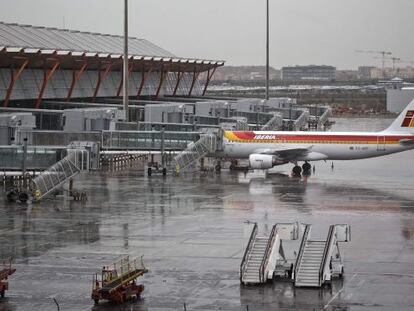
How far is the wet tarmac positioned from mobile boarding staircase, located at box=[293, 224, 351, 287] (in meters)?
0.58

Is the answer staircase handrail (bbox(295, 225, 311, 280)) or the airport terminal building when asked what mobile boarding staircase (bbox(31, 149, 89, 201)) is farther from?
the airport terminal building

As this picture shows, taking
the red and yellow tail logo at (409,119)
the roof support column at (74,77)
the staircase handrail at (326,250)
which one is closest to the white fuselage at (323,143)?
the red and yellow tail logo at (409,119)

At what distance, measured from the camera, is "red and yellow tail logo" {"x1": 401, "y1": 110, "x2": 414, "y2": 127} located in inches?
3113

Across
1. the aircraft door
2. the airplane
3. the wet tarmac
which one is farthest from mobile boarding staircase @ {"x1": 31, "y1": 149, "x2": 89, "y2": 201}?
the aircraft door

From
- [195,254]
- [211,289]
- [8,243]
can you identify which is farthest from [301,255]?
[8,243]

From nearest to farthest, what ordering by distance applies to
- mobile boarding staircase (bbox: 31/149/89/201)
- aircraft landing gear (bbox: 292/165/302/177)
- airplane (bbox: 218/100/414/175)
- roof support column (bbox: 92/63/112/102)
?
1. mobile boarding staircase (bbox: 31/149/89/201)
2. airplane (bbox: 218/100/414/175)
3. aircraft landing gear (bbox: 292/165/302/177)
4. roof support column (bbox: 92/63/112/102)

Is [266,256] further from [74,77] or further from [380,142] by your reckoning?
[74,77]

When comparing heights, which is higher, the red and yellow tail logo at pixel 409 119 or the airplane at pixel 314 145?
the red and yellow tail logo at pixel 409 119

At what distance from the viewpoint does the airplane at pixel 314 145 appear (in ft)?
258

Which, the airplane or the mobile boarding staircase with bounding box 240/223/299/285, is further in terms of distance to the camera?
the airplane

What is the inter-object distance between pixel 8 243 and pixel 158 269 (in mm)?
9542

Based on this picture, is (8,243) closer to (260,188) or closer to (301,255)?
(301,255)

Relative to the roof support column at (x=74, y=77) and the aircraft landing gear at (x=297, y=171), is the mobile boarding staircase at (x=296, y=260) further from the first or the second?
the roof support column at (x=74, y=77)

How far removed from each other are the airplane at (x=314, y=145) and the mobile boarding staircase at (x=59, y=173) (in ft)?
64.4
